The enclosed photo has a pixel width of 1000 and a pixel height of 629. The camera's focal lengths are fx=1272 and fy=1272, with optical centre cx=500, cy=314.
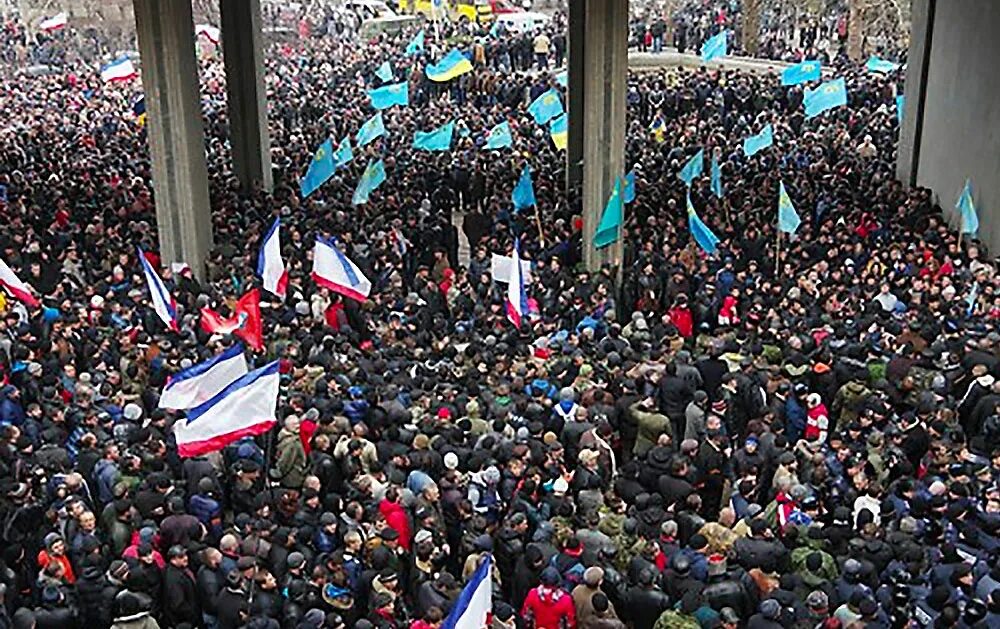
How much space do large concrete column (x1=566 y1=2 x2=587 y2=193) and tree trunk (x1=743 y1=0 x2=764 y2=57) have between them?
19044 mm

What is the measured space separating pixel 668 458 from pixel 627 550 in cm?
137

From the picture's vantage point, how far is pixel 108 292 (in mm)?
15867

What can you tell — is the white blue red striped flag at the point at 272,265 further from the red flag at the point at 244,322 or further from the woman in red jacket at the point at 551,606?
the woman in red jacket at the point at 551,606

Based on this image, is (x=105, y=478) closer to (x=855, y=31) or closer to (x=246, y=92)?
(x=246, y=92)

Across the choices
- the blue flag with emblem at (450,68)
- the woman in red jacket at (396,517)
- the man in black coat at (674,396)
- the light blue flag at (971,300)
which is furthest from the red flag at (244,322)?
the blue flag with emblem at (450,68)

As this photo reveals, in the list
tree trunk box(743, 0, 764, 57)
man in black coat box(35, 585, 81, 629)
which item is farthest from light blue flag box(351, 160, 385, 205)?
tree trunk box(743, 0, 764, 57)

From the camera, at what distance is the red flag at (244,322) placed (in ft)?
44.8

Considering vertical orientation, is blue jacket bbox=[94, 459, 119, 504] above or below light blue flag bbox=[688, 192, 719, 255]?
below

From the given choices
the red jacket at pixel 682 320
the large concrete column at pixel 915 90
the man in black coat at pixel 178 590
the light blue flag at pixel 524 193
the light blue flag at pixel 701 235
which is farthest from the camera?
the large concrete column at pixel 915 90

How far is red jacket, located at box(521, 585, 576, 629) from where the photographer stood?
872 cm

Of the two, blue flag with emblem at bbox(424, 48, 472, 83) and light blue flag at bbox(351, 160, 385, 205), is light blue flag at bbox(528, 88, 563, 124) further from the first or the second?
light blue flag at bbox(351, 160, 385, 205)

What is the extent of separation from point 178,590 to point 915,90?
18843 millimetres

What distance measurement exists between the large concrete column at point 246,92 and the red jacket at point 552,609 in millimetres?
16784

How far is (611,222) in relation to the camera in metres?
18.5
